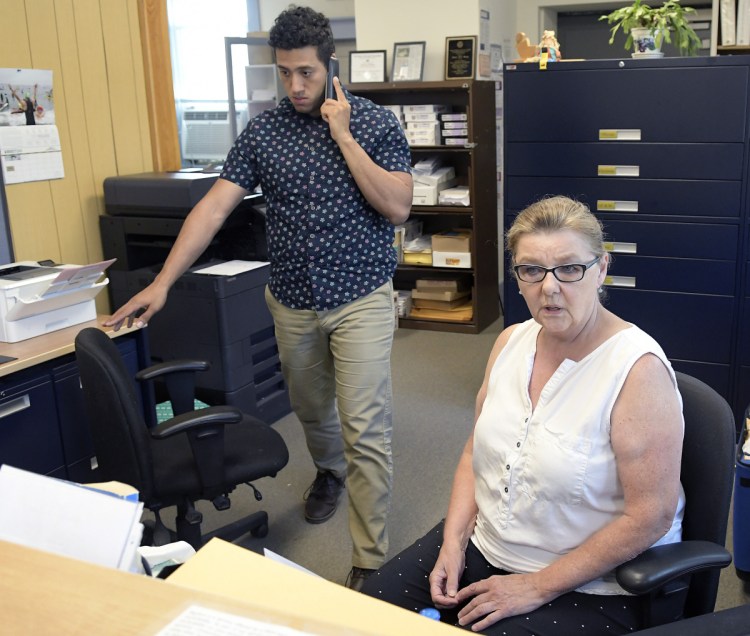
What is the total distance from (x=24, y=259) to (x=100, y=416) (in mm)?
1212

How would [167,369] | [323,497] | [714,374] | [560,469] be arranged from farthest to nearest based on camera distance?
[714,374] → [323,497] → [167,369] → [560,469]

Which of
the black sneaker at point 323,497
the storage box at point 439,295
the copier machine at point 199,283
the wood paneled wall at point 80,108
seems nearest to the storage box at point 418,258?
the storage box at point 439,295

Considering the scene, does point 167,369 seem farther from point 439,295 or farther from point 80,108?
point 439,295

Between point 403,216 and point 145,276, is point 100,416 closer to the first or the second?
point 403,216

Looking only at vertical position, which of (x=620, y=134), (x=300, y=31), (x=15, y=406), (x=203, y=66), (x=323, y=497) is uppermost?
(x=203, y=66)

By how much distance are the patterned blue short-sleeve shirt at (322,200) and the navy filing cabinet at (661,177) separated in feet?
3.90

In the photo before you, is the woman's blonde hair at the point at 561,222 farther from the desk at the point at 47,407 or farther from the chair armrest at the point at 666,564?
the desk at the point at 47,407

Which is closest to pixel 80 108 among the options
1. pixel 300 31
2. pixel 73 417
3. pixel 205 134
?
pixel 73 417

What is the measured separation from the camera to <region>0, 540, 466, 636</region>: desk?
0.80 m

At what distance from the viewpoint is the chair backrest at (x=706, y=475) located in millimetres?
1471

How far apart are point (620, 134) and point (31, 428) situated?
7.72ft

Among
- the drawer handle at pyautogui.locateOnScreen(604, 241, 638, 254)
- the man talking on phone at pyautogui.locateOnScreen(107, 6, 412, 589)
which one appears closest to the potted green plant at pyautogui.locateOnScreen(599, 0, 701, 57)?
the drawer handle at pyautogui.locateOnScreen(604, 241, 638, 254)

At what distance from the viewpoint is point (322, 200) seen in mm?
2350

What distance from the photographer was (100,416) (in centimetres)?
211
